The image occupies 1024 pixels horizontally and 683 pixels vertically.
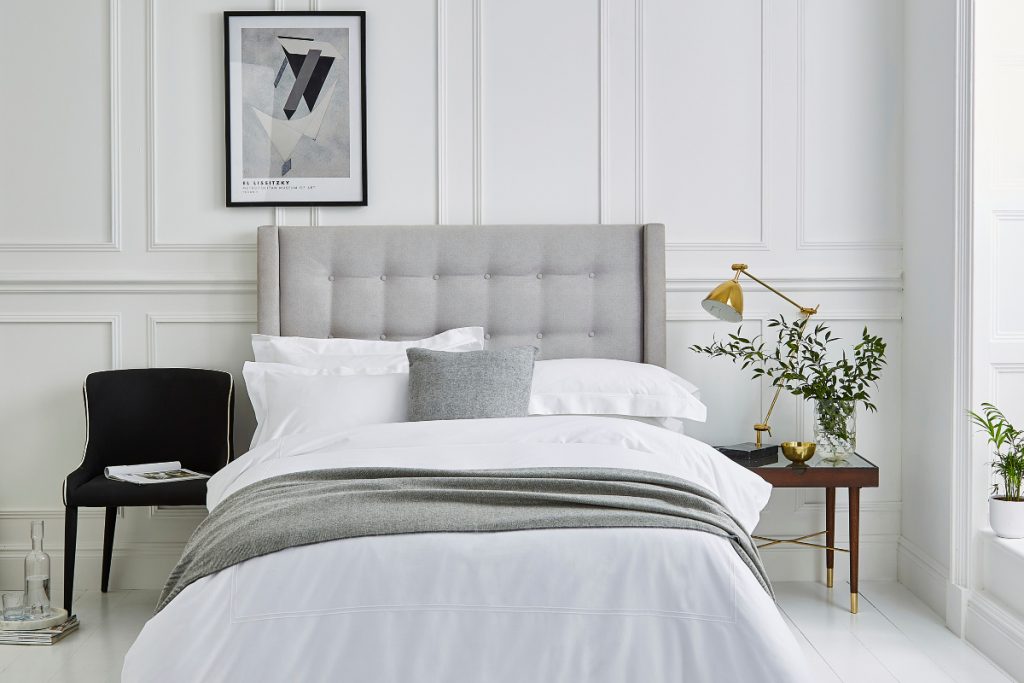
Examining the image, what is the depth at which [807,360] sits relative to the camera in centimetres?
353

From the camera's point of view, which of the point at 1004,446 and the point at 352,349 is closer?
the point at 1004,446

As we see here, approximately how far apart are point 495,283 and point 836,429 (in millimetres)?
1419

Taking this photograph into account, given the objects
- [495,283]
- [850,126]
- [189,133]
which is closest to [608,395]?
[495,283]

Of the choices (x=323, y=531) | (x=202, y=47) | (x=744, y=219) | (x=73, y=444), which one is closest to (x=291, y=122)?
(x=202, y=47)

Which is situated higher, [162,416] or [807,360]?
[807,360]

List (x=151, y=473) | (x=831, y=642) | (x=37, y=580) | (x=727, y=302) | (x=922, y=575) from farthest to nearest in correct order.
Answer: (x=922, y=575) → (x=151, y=473) → (x=727, y=302) → (x=37, y=580) → (x=831, y=642)

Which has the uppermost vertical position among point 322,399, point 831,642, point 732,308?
point 732,308

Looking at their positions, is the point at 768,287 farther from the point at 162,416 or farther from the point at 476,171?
the point at 162,416

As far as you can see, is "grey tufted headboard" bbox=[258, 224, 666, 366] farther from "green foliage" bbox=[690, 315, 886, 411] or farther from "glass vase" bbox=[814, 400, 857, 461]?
"glass vase" bbox=[814, 400, 857, 461]

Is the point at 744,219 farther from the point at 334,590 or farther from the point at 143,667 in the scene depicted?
the point at 143,667

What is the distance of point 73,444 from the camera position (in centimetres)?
369

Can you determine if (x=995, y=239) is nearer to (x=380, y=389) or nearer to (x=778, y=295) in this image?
(x=778, y=295)

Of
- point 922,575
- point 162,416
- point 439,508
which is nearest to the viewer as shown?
point 439,508

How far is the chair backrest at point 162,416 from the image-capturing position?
11.6 ft
